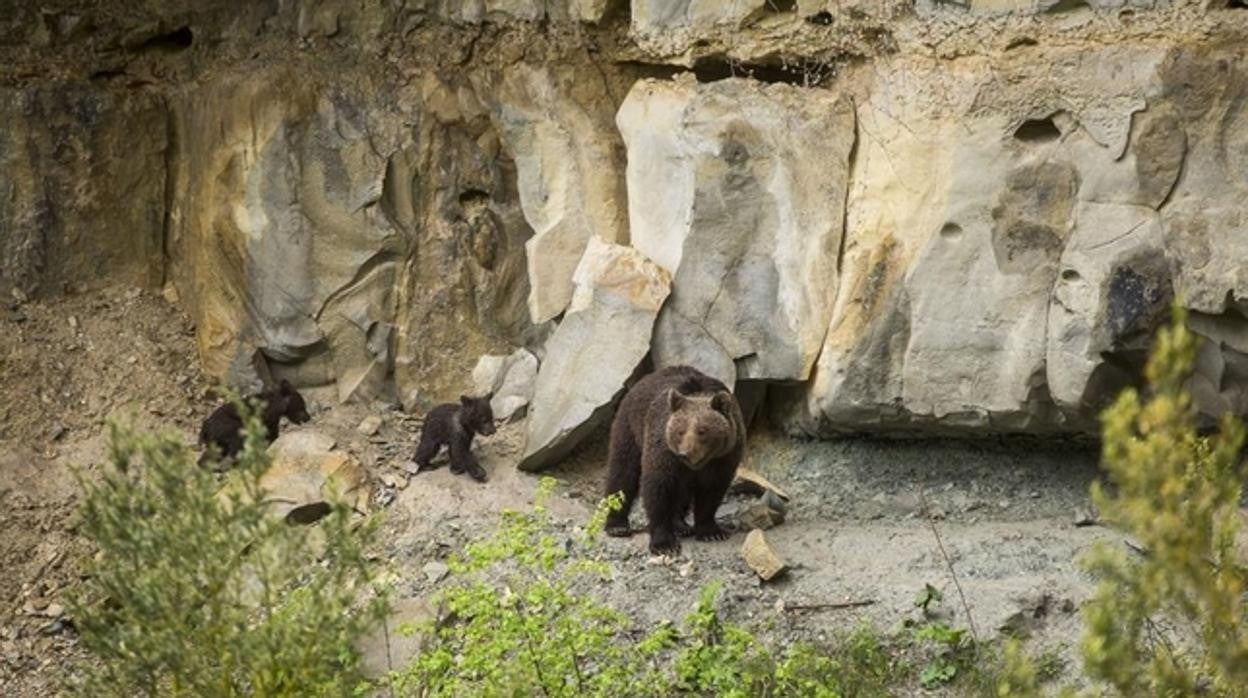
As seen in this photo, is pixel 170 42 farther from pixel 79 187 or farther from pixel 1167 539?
pixel 1167 539

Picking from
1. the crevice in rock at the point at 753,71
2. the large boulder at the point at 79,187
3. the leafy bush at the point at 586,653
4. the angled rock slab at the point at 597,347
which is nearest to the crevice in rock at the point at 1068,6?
the crevice in rock at the point at 753,71

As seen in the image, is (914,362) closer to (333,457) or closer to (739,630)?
(739,630)

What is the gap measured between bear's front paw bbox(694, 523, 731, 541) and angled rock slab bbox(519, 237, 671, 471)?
1.38 meters

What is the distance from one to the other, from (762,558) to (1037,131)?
11.1ft

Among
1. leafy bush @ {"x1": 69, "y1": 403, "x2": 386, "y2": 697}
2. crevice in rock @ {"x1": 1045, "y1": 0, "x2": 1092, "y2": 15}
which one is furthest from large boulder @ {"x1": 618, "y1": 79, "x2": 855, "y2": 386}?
leafy bush @ {"x1": 69, "y1": 403, "x2": 386, "y2": 697}

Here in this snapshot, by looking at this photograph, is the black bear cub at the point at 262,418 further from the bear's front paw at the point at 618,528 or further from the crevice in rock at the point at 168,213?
the bear's front paw at the point at 618,528

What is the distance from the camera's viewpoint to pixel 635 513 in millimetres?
→ 14719

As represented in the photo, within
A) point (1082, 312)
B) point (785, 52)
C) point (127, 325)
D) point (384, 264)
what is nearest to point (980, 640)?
point (1082, 312)

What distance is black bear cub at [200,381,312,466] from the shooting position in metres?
15.0

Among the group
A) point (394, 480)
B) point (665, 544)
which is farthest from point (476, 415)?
point (665, 544)

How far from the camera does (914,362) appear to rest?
13.6 meters

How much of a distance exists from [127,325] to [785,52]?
6.03 metres

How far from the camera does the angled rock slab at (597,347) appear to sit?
48.0ft

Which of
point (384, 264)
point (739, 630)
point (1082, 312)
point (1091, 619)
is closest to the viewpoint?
point (1091, 619)
